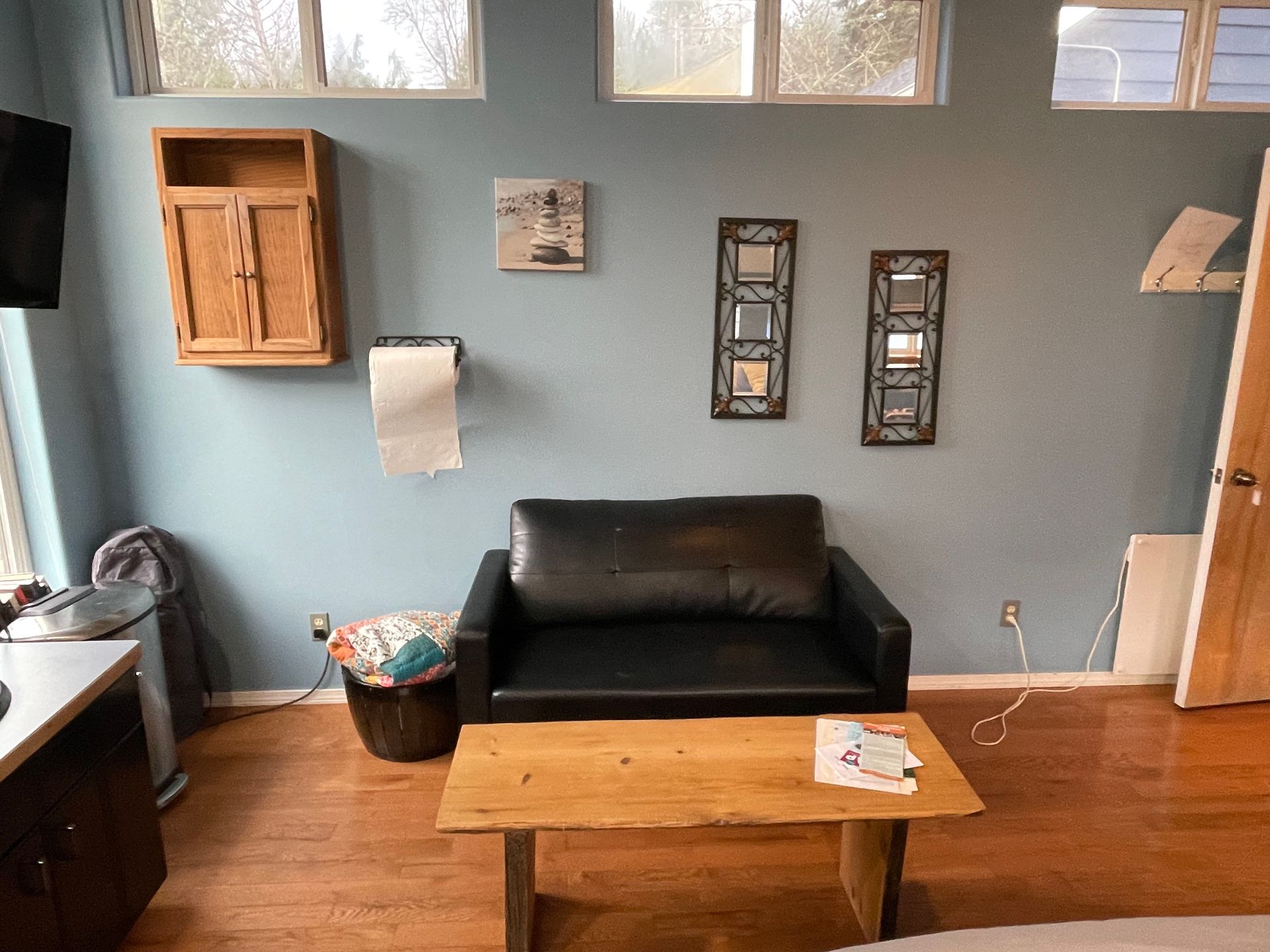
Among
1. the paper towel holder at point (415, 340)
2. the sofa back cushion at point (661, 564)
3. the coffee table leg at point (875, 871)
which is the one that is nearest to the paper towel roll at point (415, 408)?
the paper towel holder at point (415, 340)

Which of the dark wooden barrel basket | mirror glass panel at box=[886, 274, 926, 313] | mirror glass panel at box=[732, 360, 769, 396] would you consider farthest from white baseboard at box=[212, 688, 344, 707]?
mirror glass panel at box=[886, 274, 926, 313]

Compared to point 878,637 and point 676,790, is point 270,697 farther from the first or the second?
point 878,637

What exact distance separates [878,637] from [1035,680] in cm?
120

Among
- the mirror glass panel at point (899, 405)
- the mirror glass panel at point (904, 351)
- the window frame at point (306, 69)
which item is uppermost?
the window frame at point (306, 69)

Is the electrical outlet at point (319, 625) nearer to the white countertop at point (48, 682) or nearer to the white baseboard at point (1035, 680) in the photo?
the white countertop at point (48, 682)

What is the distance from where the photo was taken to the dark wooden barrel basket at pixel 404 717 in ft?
7.93

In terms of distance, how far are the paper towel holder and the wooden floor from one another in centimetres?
130

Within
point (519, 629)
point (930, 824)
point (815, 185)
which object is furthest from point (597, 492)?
point (930, 824)

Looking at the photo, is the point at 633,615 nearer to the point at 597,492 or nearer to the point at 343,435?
the point at 597,492

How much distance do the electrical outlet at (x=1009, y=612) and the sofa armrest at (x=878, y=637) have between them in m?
0.75

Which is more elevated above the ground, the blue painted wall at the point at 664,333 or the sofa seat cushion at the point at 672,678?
the blue painted wall at the point at 664,333

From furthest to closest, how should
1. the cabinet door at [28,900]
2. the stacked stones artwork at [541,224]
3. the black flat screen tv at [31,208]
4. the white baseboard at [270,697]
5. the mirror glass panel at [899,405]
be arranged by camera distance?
the white baseboard at [270,697] < the mirror glass panel at [899,405] < the stacked stones artwork at [541,224] < the black flat screen tv at [31,208] < the cabinet door at [28,900]

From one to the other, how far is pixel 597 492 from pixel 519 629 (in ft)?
1.76

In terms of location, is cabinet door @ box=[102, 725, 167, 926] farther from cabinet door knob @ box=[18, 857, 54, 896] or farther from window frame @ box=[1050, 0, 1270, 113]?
window frame @ box=[1050, 0, 1270, 113]
